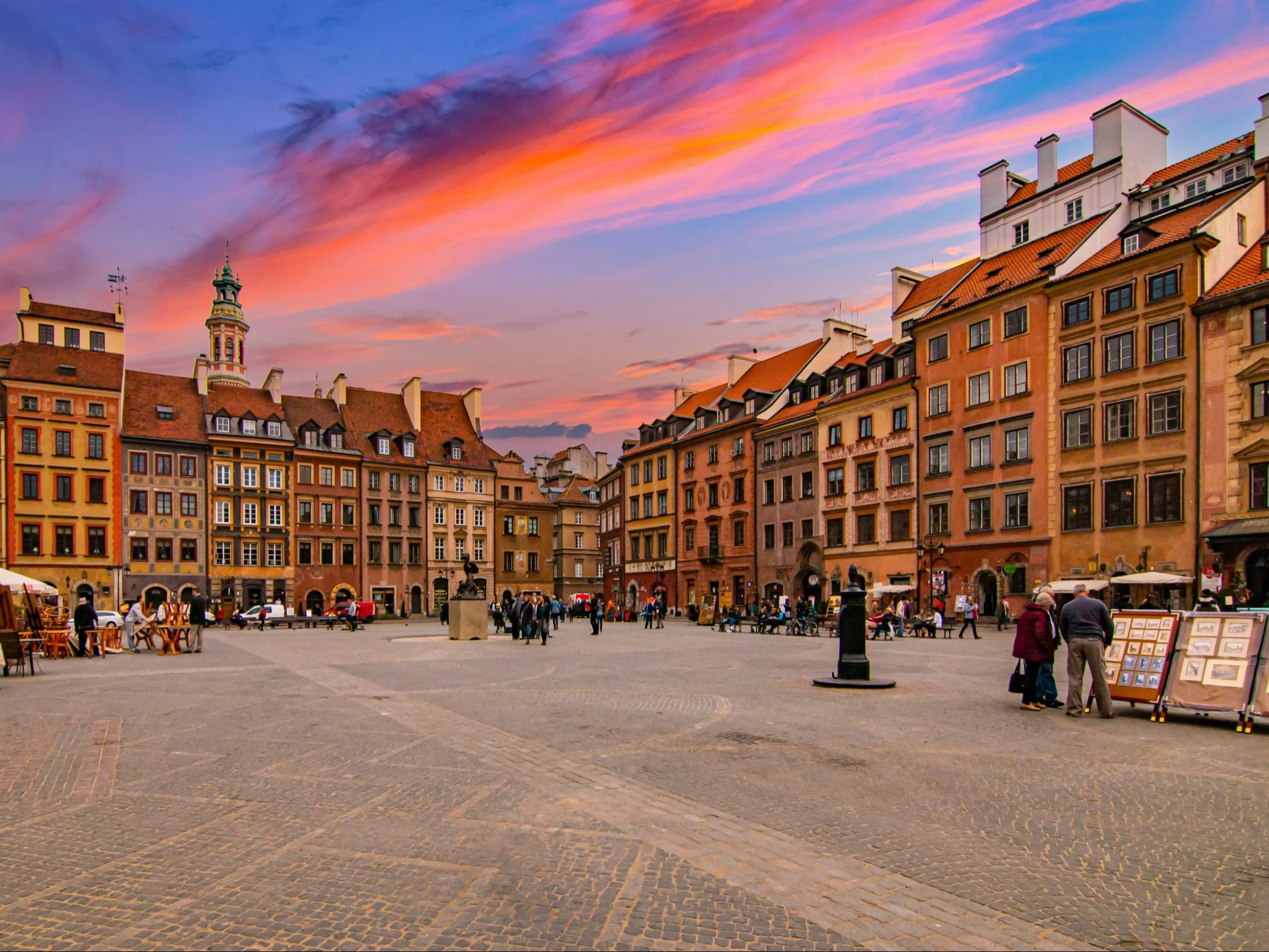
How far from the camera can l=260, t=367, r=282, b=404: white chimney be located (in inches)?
2638

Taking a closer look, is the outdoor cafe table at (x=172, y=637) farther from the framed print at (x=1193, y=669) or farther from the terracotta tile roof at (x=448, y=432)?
the terracotta tile roof at (x=448, y=432)

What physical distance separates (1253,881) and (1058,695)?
30.5 ft

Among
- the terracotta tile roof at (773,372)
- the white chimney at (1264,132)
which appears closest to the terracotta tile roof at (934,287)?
the terracotta tile roof at (773,372)

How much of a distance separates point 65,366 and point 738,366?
148 feet

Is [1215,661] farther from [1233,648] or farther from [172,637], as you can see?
[172,637]

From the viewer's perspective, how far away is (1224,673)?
1166 cm

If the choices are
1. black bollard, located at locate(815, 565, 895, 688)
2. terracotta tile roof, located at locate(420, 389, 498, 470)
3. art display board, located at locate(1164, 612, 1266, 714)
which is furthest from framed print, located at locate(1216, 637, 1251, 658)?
terracotta tile roof, located at locate(420, 389, 498, 470)

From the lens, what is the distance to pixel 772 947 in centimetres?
468

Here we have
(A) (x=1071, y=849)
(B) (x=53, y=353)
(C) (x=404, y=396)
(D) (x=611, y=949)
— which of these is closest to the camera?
(D) (x=611, y=949)

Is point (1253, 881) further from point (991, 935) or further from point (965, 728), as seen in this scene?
point (965, 728)

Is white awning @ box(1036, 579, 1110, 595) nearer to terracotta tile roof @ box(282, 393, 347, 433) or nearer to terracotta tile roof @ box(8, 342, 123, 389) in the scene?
terracotta tile roof @ box(282, 393, 347, 433)

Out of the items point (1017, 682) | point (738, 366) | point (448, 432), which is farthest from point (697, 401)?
point (1017, 682)

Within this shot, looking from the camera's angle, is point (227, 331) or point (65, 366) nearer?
point (65, 366)

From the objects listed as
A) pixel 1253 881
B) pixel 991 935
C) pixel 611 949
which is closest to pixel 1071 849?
pixel 1253 881
